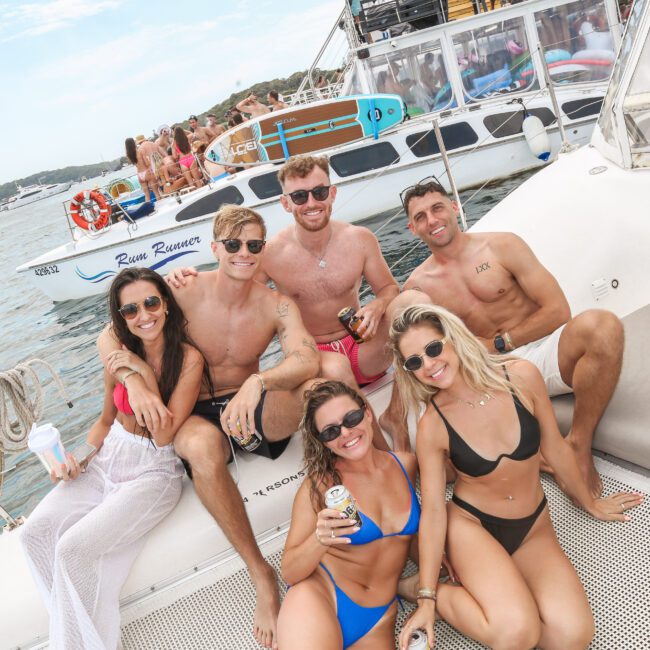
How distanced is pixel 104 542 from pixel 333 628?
104 cm

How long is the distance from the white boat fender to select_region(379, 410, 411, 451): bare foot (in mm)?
8324

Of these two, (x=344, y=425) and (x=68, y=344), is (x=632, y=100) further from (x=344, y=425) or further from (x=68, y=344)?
(x=68, y=344)

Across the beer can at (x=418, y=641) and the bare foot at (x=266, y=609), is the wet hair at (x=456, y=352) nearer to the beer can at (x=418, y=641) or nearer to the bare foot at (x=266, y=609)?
the beer can at (x=418, y=641)

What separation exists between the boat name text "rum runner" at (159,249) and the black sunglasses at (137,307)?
850 cm

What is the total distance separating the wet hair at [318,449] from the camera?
211 centimetres

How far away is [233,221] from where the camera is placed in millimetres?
2816

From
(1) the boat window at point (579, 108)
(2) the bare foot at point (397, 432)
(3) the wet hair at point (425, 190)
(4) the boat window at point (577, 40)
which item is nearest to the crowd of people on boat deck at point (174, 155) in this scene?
(4) the boat window at point (577, 40)

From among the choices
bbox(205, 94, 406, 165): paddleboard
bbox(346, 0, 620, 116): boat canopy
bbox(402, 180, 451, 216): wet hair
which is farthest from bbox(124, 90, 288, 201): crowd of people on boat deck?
bbox(402, 180, 451, 216): wet hair

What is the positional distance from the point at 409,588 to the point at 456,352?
890 millimetres

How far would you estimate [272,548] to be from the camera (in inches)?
103

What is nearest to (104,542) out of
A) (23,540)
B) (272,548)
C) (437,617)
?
(23,540)

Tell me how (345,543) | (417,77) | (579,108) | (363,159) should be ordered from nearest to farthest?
(345,543) < (579,108) < (417,77) < (363,159)

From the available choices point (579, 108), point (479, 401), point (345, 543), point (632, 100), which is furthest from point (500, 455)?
point (579, 108)

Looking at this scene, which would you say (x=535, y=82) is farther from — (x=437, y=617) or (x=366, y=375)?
(x=437, y=617)
